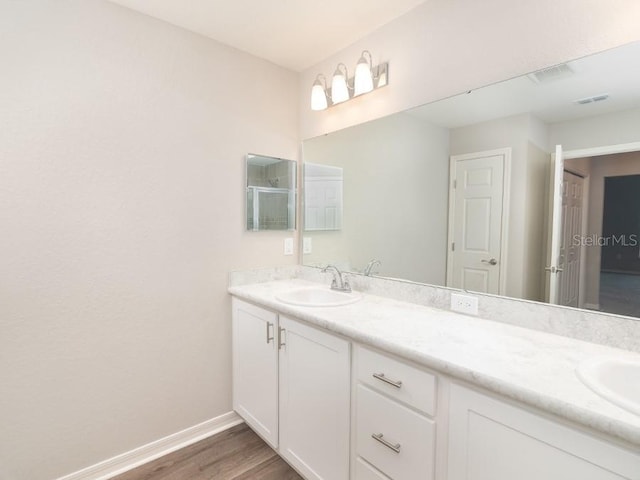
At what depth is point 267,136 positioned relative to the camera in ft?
7.28

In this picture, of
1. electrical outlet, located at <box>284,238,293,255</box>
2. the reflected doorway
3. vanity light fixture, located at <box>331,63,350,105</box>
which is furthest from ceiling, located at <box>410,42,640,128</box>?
electrical outlet, located at <box>284,238,293,255</box>

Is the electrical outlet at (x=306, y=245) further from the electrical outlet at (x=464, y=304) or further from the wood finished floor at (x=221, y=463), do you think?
the wood finished floor at (x=221, y=463)

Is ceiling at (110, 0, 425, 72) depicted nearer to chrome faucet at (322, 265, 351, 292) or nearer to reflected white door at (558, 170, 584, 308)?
reflected white door at (558, 170, 584, 308)

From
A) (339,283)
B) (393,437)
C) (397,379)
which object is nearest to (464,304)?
(397,379)

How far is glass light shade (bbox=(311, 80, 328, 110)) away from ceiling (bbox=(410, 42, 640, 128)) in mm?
742

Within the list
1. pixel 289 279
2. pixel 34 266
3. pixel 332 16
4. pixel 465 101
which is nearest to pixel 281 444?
pixel 289 279

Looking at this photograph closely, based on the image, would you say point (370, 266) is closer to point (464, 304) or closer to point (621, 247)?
point (464, 304)

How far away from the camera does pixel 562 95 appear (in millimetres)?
1266

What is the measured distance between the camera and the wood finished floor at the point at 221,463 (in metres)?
1.68

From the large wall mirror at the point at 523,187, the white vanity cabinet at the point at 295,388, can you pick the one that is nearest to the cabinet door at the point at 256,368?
the white vanity cabinet at the point at 295,388

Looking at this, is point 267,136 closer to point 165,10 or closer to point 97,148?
point 165,10

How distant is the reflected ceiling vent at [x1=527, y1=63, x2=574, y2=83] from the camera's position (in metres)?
1.22

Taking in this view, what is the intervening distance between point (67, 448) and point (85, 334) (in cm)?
54

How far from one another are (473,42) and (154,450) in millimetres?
2612
